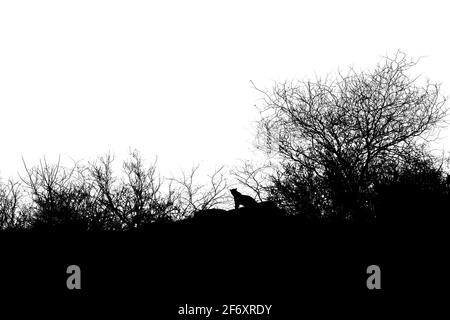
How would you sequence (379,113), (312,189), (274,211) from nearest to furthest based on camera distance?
(274,211) < (379,113) < (312,189)

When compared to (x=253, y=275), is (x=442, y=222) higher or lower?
higher

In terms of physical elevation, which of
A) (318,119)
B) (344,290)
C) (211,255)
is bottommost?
(344,290)

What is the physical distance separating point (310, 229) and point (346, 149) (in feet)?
37.0

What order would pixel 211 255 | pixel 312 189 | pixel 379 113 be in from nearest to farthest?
pixel 211 255, pixel 379 113, pixel 312 189

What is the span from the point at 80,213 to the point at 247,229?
87.5 feet

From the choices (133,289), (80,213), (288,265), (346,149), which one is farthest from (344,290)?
(80,213)

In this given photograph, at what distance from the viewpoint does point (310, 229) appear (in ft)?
28.5

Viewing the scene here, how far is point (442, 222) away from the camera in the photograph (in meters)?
9.38

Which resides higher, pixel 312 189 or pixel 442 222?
Answer: pixel 312 189

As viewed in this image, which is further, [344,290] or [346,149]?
[346,149]

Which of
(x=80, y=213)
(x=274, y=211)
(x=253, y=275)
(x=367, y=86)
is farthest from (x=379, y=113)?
(x=80, y=213)

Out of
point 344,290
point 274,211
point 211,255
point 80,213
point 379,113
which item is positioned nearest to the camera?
point 344,290

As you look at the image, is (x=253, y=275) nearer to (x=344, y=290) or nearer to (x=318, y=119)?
(x=344, y=290)

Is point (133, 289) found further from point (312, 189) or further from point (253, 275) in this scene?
point (312, 189)
